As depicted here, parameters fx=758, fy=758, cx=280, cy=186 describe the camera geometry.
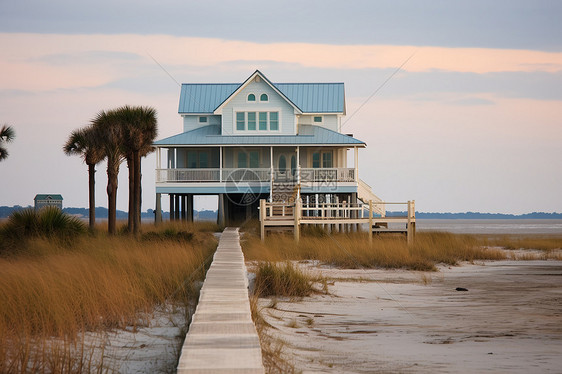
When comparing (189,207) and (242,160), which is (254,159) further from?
(189,207)

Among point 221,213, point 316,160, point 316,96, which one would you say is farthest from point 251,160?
point 316,96

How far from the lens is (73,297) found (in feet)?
38.0

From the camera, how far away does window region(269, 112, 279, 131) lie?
42.2m

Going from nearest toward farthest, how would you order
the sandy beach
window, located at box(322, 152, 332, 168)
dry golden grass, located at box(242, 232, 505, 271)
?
the sandy beach < dry golden grass, located at box(242, 232, 505, 271) < window, located at box(322, 152, 332, 168)

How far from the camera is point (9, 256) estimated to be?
18859mm

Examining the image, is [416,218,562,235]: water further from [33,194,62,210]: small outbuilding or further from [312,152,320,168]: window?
[33,194,62,210]: small outbuilding

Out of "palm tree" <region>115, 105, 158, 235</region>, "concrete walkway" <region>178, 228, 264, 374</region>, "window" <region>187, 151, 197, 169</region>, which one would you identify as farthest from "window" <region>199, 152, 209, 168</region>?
"concrete walkway" <region>178, 228, 264, 374</region>

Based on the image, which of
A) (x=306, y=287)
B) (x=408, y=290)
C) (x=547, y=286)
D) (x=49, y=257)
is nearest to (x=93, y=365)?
(x=306, y=287)

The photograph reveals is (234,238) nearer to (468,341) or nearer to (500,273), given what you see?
(500,273)

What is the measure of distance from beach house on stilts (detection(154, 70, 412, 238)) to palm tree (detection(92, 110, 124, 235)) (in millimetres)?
7526

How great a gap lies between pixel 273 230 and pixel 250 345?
23.4 meters

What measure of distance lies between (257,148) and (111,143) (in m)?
13.0

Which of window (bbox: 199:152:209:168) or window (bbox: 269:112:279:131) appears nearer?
window (bbox: 269:112:279:131)

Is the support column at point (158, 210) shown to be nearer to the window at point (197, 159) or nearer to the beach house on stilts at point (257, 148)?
the beach house on stilts at point (257, 148)
